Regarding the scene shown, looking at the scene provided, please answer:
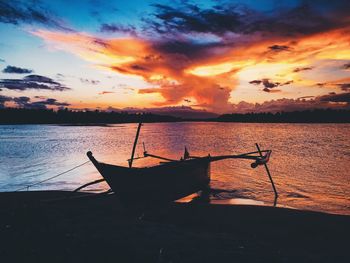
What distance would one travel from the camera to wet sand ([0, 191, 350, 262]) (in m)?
6.84

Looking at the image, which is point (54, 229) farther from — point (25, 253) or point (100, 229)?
point (25, 253)

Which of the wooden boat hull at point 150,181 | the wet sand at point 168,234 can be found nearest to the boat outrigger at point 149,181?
the wooden boat hull at point 150,181

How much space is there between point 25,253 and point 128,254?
2533 mm

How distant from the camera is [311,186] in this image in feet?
67.7

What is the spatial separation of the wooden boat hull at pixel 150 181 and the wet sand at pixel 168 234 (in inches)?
25.7

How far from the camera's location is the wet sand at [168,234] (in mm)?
6840

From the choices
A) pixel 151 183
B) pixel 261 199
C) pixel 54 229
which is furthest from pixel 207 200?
pixel 54 229

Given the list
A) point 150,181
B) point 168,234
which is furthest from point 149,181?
point 168,234

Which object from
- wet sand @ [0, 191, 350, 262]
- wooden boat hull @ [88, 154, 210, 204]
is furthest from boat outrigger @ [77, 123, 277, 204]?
wet sand @ [0, 191, 350, 262]

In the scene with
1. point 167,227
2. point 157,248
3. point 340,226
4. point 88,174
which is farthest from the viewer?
point 88,174

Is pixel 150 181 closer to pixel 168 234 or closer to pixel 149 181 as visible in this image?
pixel 149 181

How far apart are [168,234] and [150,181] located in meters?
3.19

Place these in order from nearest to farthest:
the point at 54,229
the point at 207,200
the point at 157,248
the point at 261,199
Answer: the point at 157,248, the point at 54,229, the point at 207,200, the point at 261,199

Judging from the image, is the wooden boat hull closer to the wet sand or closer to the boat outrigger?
the boat outrigger
